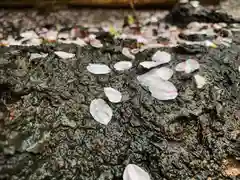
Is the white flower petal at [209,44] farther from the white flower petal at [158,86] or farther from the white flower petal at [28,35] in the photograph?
the white flower petal at [28,35]

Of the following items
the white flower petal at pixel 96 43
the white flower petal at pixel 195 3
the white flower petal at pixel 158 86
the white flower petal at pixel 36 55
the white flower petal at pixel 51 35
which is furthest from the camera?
the white flower petal at pixel 195 3

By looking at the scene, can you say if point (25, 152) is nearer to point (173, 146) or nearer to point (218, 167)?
point (173, 146)

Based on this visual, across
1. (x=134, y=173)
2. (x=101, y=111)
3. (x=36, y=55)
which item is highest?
(x=36, y=55)

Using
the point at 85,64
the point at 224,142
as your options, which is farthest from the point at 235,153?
the point at 85,64

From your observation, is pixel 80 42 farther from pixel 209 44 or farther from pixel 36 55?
pixel 209 44

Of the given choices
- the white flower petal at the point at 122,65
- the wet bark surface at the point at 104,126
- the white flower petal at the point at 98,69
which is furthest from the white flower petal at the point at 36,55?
the white flower petal at the point at 122,65

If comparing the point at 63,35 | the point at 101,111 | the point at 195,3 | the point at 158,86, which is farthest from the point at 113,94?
the point at 195,3
